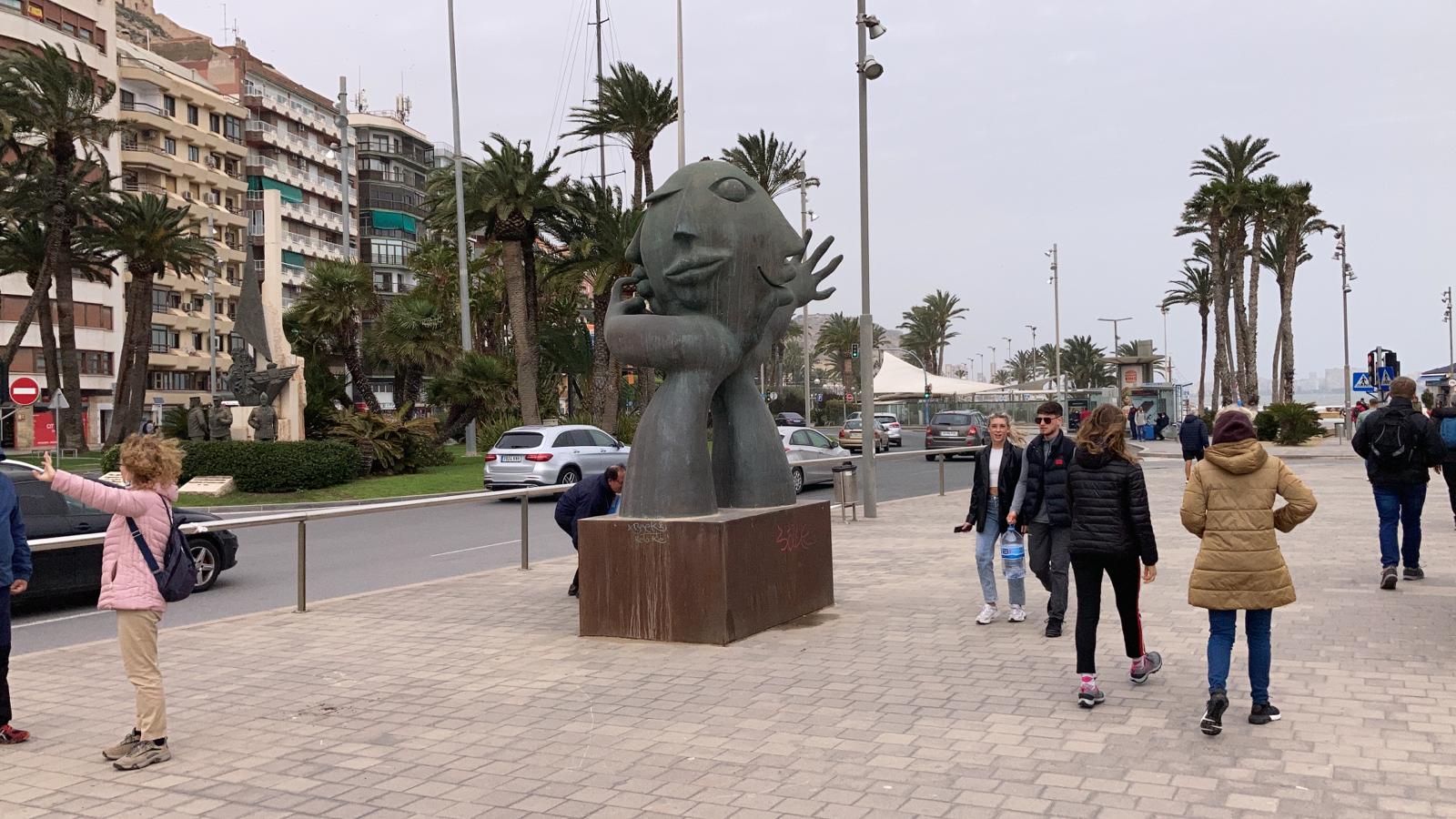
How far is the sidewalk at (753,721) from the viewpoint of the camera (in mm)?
4941

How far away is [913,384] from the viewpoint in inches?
2857

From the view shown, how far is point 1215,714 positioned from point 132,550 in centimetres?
520

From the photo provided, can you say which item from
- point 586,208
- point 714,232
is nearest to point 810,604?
point 714,232

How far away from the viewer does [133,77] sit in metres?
65.3

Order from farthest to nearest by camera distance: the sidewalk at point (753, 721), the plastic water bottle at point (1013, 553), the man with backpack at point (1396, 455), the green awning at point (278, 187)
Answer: the green awning at point (278, 187)
the man with backpack at point (1396, 455)
the plastic water bottle at point (1013, 553)
the sidewalk at point (753, 721)

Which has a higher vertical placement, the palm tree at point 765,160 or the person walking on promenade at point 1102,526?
the palm tree at point 765,160

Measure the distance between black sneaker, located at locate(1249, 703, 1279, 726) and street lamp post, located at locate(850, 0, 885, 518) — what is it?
1167 cm

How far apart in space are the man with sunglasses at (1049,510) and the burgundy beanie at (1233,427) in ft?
6.47

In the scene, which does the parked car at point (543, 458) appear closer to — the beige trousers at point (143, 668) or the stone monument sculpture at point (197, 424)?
the stone monument sculpture at point (197, 424)

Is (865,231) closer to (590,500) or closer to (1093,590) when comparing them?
(590,500)

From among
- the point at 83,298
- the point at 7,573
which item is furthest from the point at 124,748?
the point at 83,298

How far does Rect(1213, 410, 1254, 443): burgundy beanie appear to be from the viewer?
5.91 meters

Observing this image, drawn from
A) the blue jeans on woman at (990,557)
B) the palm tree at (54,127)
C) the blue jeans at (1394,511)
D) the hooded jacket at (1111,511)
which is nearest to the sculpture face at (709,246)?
the blue jeans on woman at (990,557)

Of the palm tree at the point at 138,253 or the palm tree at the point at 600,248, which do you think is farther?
the palm tree at the point at 138,253
